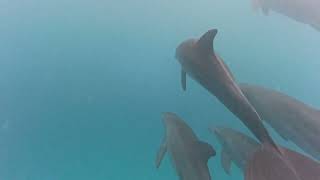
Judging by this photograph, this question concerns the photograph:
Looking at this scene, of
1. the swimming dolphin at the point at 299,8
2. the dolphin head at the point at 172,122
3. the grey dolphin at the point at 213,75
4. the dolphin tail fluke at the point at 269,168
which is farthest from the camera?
the swimming dolphin at the point at 299,8

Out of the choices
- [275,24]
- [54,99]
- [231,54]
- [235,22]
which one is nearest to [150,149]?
[54,99]

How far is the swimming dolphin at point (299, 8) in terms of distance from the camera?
3584 mm

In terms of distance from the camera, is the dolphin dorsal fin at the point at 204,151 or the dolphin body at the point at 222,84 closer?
the dolphin body at the point at 222,84

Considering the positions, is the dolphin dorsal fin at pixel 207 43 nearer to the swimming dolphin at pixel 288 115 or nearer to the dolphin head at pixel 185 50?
the dolphin head at pixel 185 50

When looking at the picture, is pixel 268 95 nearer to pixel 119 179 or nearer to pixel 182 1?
pixel 119 179

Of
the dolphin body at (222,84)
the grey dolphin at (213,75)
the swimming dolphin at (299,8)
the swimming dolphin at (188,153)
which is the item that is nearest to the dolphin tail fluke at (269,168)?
the dolphin body at (222,84)

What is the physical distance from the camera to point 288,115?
6.30ft

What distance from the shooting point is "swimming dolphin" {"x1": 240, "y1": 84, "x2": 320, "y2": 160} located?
6.09 ft

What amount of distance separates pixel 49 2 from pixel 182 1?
1.71 meters

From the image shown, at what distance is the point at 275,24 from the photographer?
21.7 feet

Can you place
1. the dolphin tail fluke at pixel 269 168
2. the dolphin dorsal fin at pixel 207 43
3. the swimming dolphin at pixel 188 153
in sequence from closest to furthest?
the dolphin tail fluke at pixel 269 168 < the dolphin dorsal fin at pixel 207 43 < the swimming dolphin at pixel 188 153

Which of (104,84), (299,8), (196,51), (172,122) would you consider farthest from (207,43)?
(104,84)

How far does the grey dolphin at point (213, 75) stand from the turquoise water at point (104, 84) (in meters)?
1.52

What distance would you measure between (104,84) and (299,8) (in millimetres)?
1793
